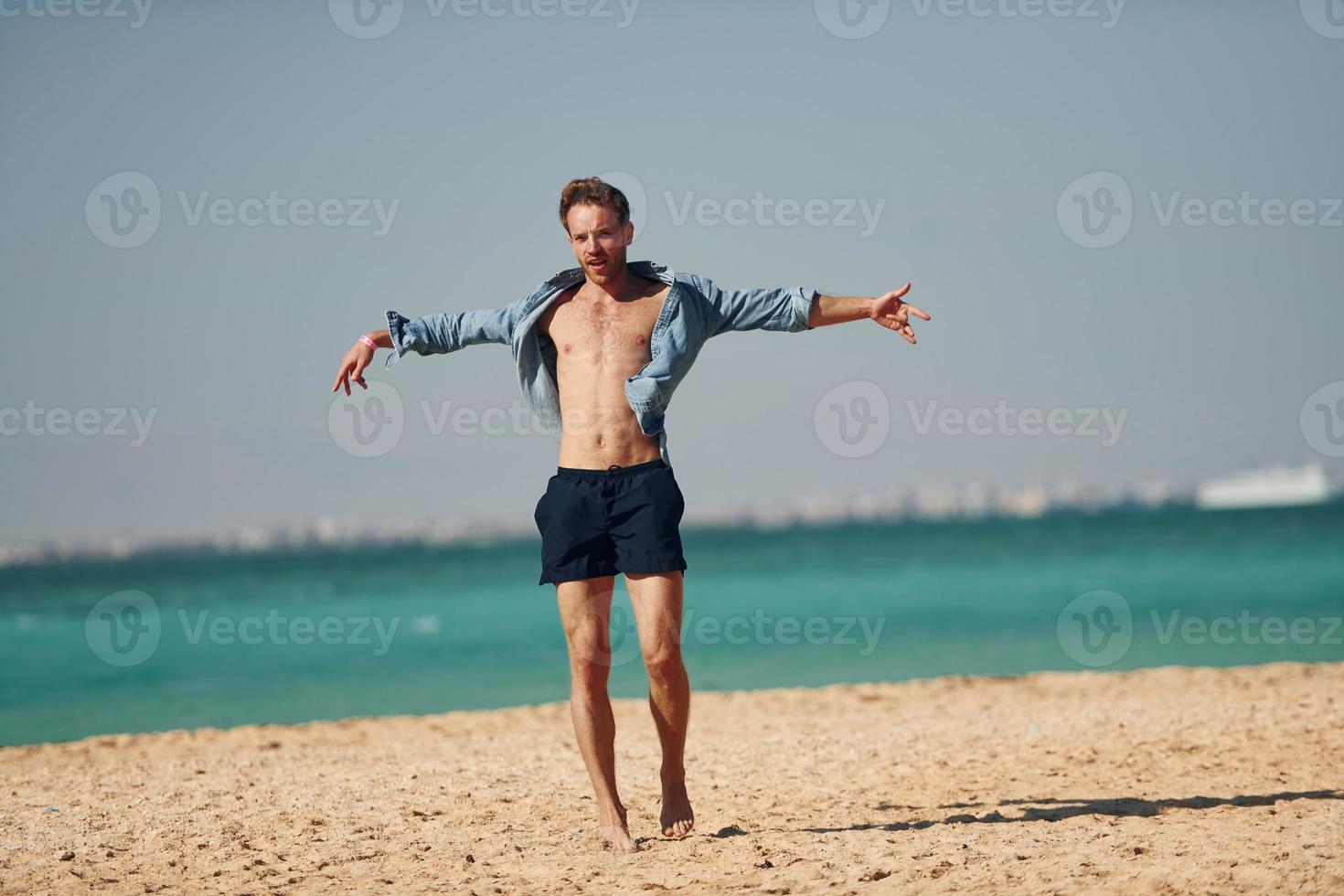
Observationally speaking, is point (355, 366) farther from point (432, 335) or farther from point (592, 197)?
point (592, 197)

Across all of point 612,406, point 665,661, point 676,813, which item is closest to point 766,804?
point 676,813

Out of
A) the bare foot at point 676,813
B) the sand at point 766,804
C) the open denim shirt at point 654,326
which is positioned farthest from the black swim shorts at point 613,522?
the sand at point 766,804

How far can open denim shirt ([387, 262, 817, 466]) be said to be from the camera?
509cm

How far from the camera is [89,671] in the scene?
19.4 metres

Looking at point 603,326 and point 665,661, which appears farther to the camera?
point 603,326

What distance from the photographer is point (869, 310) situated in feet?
16.8

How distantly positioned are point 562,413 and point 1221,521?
6680 centimetres

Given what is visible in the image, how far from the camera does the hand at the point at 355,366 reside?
5219 millimetres

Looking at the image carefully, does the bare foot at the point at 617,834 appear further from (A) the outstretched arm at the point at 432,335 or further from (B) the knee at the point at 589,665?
(A) the outstretched arm at the point at 432,335

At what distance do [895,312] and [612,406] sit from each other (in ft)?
4.09

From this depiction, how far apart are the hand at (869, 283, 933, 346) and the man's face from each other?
1.09m

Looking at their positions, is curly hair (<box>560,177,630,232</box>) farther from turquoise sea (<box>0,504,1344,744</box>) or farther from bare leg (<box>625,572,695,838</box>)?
turquoise sea (<box>0,504,1344,744</box>)

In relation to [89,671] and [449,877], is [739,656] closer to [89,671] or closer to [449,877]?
[89,671]

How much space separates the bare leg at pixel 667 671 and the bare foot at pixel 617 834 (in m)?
0.23
